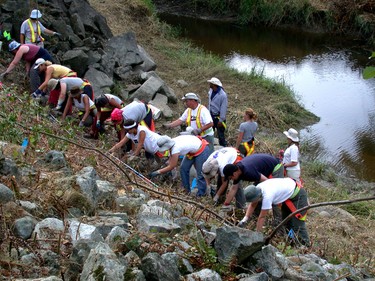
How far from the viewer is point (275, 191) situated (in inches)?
277

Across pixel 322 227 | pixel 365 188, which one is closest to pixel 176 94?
pixel 365 188

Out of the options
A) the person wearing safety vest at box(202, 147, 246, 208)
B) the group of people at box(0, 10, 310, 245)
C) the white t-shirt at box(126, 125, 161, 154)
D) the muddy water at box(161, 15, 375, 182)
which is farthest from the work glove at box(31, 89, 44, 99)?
the muddy water at box(161, 15, 375, 182)

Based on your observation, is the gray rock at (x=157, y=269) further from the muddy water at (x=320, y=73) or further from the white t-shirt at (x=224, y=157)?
the muddy water at (x=320, y=73)

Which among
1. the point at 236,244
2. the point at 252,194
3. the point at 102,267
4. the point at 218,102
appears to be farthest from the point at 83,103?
the point at 102,267

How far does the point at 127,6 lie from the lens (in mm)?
19328

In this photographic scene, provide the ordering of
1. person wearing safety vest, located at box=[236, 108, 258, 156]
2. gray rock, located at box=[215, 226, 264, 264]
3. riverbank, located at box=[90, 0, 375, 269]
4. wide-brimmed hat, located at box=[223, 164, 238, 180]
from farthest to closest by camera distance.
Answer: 1. person wearing safety vest, located at box=[236, 108, 258, 156]
2. riverbank, located at box=[90, 0, 375, 269]
3. wide-brimmed hat, located at box=[223, 164, 238, 180]
4. gray rock, located at box=[215, 226, 264, 264]

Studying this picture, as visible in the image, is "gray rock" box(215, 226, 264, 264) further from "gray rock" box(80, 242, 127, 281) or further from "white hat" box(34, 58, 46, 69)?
"white hat" box(34, 58, 46, 69)

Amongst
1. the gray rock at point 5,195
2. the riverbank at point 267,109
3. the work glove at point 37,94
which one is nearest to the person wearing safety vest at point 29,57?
the work glove at point 37,94

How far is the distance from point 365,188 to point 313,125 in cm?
328

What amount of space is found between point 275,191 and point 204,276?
3.08 m

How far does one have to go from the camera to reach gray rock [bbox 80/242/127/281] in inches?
144

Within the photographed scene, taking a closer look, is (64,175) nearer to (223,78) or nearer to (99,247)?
(99,247)

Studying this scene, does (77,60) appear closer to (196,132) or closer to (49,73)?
(49,73)

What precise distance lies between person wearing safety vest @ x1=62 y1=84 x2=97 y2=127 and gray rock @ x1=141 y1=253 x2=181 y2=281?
6.66 m
